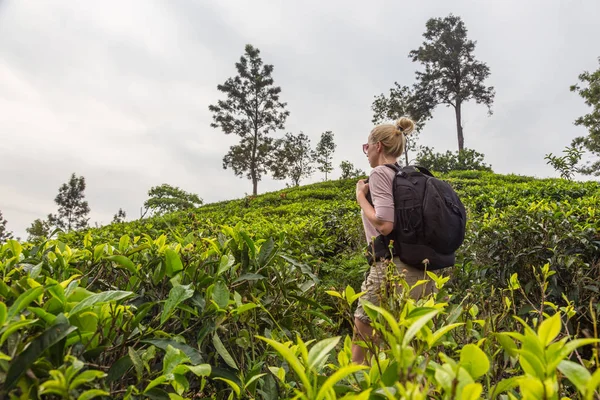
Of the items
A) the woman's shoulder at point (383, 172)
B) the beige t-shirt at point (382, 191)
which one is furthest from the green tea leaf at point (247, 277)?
the woman's shoulder at point (383, 172)

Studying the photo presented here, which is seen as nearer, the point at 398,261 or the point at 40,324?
the point at 40,324

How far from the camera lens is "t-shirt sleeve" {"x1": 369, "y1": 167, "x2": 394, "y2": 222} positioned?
2.42m

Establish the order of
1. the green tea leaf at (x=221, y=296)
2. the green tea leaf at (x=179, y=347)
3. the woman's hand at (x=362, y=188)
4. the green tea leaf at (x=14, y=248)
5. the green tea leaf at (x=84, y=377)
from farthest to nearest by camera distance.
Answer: the woman's hand at (x=362, y=188) → the green tea leaf at (x=14, y=248) → the green tea leaf at (x=221, y=296) → the green tea leaf at (x=179, y=347) → the green tea leaf at (x=84, y=377)

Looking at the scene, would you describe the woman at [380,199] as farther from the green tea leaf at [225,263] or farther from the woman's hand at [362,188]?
the green tea leaf at [225,263]

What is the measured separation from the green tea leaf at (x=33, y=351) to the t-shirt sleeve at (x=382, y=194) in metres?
1.93

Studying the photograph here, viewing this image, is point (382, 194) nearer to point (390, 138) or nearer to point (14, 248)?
point (390, 138)

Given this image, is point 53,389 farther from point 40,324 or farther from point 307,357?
point 307,357

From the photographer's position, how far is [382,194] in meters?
2.46

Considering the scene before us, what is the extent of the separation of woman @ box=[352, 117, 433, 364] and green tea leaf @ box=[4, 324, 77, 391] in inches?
67.0

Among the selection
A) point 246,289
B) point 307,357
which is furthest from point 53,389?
point 246,289

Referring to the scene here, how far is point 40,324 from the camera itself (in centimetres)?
80

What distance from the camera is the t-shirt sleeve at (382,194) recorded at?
95.2 inches

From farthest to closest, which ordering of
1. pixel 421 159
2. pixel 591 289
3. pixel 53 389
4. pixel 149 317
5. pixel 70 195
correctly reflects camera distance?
1. pixel 70 195
2. pixel 421 159
3. pixel 591 289
4. pixel 149 317
5. pixel 53 389

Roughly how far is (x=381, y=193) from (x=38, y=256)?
71.2 inches
